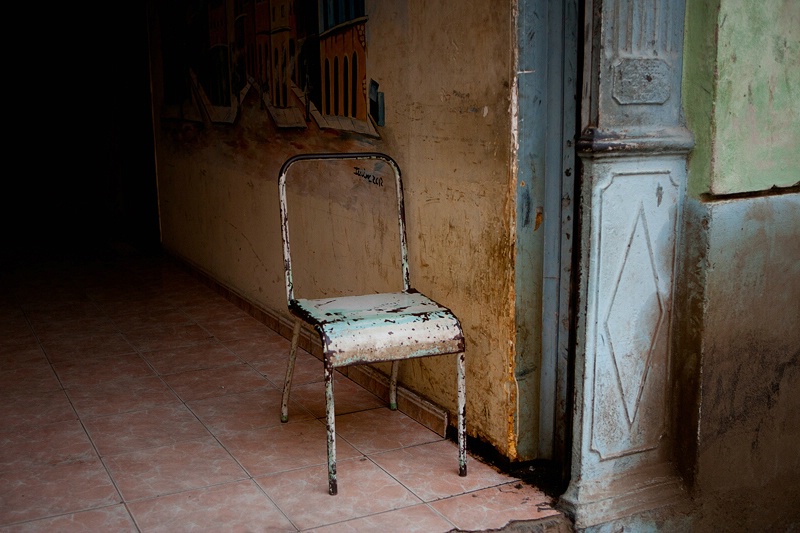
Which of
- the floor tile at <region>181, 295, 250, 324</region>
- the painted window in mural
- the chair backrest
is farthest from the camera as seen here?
the floor tile at <region>181, 295, 250, 324</region>

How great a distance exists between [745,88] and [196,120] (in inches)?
162

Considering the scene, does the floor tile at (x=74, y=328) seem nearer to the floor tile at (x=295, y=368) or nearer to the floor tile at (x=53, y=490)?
the floor tile at (x=295, y=368)

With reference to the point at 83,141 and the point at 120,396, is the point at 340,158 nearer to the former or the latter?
the point at 120,396

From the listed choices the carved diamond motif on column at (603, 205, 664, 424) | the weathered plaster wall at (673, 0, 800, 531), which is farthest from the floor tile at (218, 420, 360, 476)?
the weathered plaster wall at (673, 0, 800, 531)

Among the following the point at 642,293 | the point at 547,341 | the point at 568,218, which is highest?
the point at 568,218

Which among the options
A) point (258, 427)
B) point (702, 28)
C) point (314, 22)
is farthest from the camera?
point (314, 22)

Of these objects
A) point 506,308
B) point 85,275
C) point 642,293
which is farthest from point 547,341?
point 85,275

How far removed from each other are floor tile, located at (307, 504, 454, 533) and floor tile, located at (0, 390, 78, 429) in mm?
1430

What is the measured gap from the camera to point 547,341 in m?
2.71

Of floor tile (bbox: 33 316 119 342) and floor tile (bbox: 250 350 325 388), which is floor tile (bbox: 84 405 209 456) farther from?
floor tile (bbox: 33 316 119 342)

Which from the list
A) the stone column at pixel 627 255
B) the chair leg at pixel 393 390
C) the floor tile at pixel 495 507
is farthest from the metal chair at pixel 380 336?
the chair leg at pixel 393 390

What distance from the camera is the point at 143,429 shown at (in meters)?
3.18

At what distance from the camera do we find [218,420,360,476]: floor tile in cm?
287

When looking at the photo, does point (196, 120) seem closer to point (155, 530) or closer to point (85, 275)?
point (85, 275)
